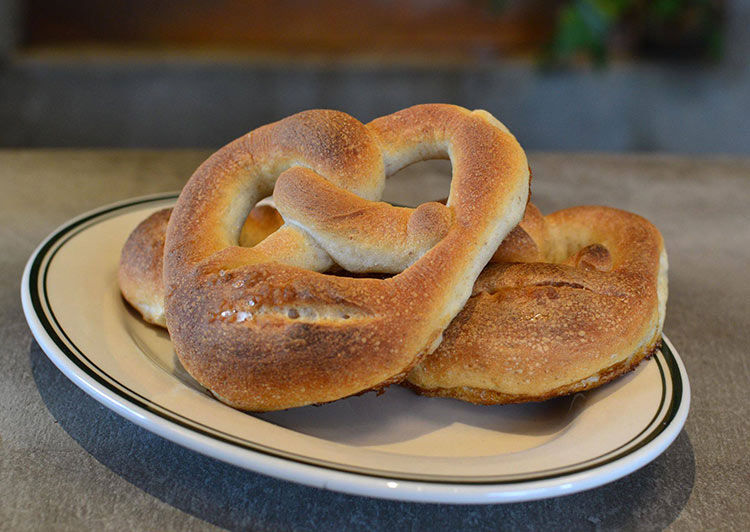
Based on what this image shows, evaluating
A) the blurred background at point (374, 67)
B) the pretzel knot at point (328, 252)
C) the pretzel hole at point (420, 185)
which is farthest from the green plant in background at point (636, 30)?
the pretzel knot at point (328, 252)

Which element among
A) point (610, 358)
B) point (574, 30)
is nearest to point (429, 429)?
point (610, 358)

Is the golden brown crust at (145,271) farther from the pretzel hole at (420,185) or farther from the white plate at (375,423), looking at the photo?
the pretzel hole at (420,185)

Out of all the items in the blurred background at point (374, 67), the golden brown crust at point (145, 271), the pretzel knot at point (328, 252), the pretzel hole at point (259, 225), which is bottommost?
the blurred background at point (374, 67)

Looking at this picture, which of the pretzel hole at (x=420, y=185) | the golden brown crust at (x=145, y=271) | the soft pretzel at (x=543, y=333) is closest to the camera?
the soft pretzel at (x=543, y=333)

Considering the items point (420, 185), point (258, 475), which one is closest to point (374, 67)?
point (420, 185)

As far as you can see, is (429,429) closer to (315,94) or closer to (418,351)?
(418,351)

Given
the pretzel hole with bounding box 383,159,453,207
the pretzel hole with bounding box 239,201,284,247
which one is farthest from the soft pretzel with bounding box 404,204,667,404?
the pretzel hole with bounding box 383,159,453,207

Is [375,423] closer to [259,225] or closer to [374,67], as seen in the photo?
[259,225]

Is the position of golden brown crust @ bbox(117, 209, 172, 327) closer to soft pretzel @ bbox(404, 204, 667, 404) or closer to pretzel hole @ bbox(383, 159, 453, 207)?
soft pretzel @ bbox(404, 204, 667, 404)
